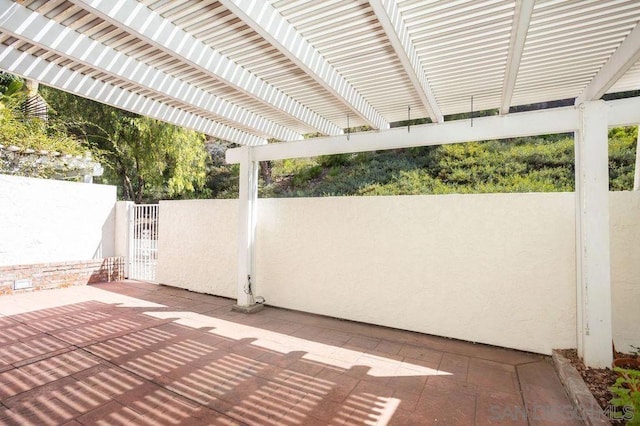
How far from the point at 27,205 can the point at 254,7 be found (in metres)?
7.70

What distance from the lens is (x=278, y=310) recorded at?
19.9ft

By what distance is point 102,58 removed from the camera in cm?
312

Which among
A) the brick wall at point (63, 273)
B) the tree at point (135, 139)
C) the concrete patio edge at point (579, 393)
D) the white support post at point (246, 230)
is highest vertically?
the tree at point (135, 139)

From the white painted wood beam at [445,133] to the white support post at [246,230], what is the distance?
46 cm

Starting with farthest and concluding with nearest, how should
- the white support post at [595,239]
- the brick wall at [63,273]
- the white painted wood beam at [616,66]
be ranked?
the brick wall at [63,273]
the white support post at [595,239]
the white painted wood beam at [616,66]

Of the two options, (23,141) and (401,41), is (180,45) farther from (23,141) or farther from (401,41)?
(23,141)

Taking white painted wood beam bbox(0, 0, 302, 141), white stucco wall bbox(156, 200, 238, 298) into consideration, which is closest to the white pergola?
white painted wood beam bbox(0, 0, 302, 141)

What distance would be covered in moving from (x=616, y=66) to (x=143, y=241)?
944 centimetres

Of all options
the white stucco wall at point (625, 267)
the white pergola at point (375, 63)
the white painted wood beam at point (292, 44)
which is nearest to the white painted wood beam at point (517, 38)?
the white pergola at point (375, 63)

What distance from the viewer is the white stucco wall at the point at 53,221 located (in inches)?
271

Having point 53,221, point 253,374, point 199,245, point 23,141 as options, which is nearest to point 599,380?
point 253,374

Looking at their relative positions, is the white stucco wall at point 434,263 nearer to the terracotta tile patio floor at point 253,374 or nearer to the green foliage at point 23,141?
the terracotta tile patio floor at point 253,374

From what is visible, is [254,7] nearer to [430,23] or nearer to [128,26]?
[128,26]

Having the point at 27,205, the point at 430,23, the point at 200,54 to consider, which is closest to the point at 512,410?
the point at 430,23
